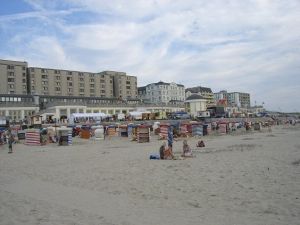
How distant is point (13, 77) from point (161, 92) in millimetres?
64233

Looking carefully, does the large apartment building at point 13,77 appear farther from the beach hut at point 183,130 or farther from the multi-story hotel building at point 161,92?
the beach hut at point 183,130

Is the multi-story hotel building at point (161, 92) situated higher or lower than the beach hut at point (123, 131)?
higher

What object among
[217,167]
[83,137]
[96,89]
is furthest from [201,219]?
[96,89]

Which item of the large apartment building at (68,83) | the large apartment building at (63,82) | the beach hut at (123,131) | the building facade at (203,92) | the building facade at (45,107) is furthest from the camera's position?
the building facade at (203,92)

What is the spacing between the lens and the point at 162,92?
153 m

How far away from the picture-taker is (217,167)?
15586mm

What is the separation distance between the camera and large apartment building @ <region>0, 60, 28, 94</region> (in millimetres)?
105562

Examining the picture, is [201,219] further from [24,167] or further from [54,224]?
[24,167]

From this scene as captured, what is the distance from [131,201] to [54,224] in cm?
256

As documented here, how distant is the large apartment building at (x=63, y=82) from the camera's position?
354 ft

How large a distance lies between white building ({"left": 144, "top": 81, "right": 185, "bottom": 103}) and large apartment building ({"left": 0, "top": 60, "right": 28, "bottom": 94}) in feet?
193

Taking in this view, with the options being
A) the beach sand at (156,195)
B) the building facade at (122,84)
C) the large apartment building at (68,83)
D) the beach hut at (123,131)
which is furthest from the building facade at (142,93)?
the beach sand at (156,195)

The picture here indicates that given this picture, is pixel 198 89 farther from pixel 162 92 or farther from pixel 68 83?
pixel 68 83

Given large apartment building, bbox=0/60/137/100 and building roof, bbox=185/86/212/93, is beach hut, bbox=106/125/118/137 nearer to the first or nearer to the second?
large apartment building, bbox=0/60/137/100
